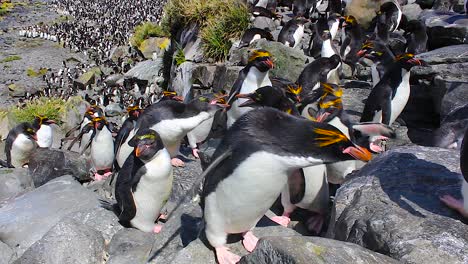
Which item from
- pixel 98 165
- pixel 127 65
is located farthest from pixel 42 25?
pixel 98 165

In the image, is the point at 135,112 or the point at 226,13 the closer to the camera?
the point at 135,112

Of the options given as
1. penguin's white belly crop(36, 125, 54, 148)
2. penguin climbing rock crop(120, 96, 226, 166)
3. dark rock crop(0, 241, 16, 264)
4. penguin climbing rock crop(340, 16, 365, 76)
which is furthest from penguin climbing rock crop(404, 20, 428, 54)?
penguin's white belly crop(36, 125, 54, 148)

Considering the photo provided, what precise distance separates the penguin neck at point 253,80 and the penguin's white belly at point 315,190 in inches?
84.6

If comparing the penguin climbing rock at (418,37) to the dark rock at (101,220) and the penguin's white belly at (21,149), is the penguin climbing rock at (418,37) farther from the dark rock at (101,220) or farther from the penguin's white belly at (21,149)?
the penguin's white belly at (21,149)

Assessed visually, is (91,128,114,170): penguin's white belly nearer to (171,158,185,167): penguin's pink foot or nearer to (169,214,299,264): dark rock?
(171,158,185,167): penguin's pink foot

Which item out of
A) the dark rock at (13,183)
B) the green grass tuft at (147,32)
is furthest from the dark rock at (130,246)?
the green grass tuft at (147,32)

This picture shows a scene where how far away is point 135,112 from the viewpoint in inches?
273

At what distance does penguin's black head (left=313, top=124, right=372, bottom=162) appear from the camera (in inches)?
96.7

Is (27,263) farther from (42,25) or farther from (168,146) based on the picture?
(42,25)

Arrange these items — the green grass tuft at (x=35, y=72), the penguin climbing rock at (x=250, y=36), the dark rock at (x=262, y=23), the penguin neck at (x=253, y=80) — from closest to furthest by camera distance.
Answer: the penguin neck at (x=253, y=80)
the penguin climbing rock at (x=250, y=36)
the dark rock at (x=262, y=23)
the green grass tuft at (x=35, y=72)

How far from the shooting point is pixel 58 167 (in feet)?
24.9

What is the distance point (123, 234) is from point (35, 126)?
5.85 metres

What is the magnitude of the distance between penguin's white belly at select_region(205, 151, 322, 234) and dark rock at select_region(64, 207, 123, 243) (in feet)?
6.81

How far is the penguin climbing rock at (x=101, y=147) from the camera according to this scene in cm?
727
